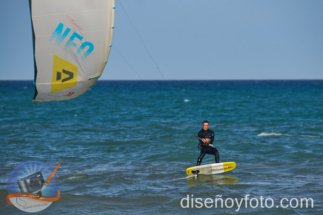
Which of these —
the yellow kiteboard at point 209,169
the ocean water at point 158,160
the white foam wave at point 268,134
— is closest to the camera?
the ocean water at point 158,160

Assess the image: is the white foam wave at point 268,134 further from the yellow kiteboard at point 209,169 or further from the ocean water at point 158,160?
the yellow kiteboard at point 209,169

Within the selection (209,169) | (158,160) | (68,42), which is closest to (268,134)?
(158,160)

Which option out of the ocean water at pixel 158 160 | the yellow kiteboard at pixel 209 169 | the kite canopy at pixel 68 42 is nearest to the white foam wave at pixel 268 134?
the ocean water at pixel 158 160

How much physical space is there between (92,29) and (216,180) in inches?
282

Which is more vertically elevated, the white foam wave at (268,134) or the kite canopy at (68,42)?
the kite canopy at (68,42)

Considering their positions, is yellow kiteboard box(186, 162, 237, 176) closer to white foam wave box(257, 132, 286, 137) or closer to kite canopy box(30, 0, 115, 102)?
kite canopy box(30, 0, 115, 102)

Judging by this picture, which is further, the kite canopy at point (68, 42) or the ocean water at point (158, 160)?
the ocean water at point (158, 160)

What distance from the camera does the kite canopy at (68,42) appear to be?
15.1 meters

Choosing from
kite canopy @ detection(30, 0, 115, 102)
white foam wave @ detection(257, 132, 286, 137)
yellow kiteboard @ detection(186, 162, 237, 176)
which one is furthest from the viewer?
white foam wave @ detection(257, 132, 286, 137)

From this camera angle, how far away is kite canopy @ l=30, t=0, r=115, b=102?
1515 centimetres

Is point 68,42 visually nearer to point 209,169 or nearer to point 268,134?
point 209,169

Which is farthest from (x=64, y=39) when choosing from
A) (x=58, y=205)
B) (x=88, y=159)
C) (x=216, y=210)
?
(x=88, y=159)

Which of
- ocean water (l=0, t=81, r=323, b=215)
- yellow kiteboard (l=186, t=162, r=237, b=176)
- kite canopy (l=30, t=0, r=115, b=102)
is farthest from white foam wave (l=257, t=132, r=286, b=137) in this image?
kite canopy (l=30, t=0, r=115, b=102)

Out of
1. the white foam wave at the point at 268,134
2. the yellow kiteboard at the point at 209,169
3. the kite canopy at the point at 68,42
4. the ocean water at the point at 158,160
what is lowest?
the white foam wave at the point at 268,134
